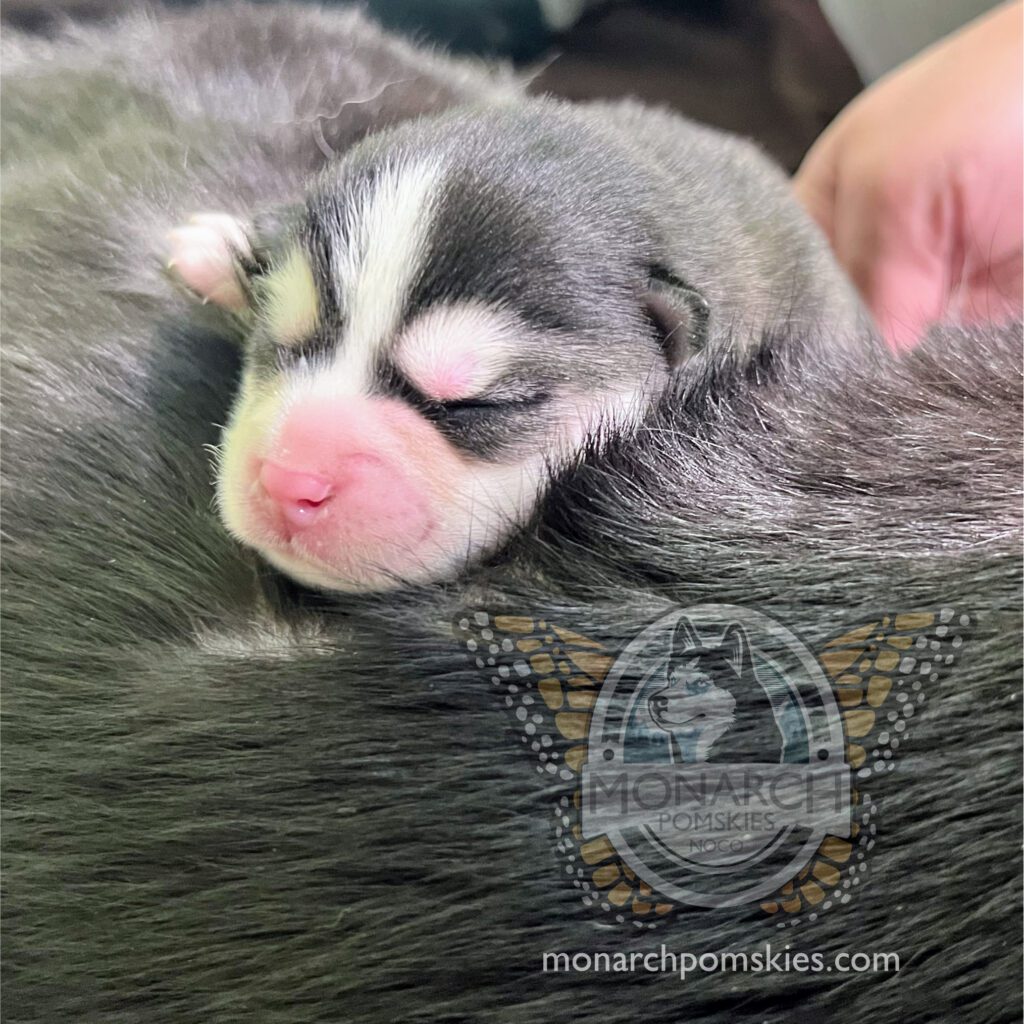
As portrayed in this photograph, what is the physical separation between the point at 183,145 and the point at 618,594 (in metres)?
0.64

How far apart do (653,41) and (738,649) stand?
1.19 meters

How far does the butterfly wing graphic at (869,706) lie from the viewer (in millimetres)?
407

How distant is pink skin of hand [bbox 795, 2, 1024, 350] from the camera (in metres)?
1.15

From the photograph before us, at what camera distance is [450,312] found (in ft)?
2.55

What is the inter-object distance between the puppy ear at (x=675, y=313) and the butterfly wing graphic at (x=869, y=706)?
0.42m

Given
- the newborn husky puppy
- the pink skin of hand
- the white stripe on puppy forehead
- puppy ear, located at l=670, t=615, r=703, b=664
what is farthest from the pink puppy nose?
the pink skin of hand

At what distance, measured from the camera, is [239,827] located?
1.46 feet

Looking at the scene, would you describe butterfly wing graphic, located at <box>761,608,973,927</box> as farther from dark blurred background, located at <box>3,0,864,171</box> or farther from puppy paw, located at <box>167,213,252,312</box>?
dark blurred background, located at <box>3,0,864,171</box>

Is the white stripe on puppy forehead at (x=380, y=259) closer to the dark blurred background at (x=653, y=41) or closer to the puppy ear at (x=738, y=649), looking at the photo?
the puppy ear at (x=738, y=649)

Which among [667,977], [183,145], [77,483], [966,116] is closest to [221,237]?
[183,145]

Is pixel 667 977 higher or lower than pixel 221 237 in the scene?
lower

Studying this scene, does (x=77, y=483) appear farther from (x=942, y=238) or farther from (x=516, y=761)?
(x=942, y=238)

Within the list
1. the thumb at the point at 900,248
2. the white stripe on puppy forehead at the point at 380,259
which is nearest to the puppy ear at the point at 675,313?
the white stripe on puppy forehead at the point at 380,259

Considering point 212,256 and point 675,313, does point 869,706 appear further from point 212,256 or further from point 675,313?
point 212,256
